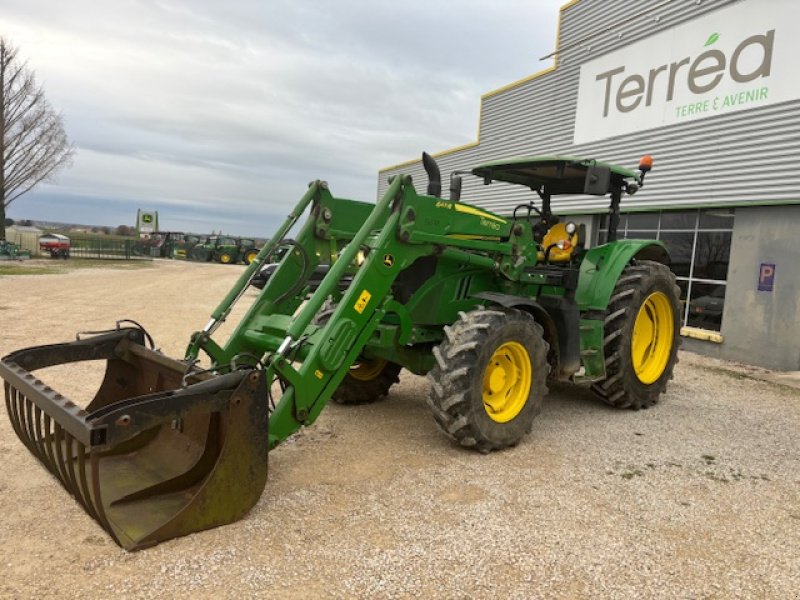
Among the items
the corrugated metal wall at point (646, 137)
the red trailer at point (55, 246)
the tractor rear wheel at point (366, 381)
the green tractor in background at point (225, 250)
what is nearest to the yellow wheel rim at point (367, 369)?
the tractor rear wheel at point (366, 381)

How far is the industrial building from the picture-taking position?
881cm

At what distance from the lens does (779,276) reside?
8.88 metres

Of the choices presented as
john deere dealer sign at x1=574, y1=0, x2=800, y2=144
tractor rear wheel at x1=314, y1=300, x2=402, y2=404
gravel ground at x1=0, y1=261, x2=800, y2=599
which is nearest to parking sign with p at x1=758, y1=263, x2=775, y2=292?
john deere dealer sign at x1=574, y1=0, x2=800, y2=144

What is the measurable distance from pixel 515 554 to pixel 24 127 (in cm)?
3439

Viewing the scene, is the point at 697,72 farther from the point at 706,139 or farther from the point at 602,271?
the point at 602,271

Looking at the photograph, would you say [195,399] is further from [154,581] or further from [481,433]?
[481,433]

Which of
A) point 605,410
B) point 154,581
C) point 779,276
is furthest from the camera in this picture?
point 779,276

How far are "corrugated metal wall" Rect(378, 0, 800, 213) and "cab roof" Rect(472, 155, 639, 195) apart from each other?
4.23m

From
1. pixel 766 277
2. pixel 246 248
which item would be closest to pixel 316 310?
pixel 766 277

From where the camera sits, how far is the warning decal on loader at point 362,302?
12.5 ft

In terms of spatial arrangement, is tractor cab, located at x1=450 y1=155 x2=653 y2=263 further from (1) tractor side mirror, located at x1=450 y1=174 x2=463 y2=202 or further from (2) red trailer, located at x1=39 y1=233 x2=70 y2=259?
(2) red trailer, located at x1=39 y1=233 x2=70 y2=259

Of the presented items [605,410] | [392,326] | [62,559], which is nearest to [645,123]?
[605,410]

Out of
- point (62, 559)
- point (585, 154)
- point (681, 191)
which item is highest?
point (585, 154)

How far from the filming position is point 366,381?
551 centimetres
